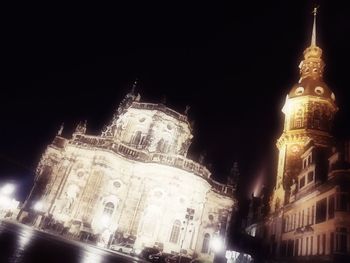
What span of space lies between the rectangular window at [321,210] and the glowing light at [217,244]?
38.8ft

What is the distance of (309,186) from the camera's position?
34.8 m

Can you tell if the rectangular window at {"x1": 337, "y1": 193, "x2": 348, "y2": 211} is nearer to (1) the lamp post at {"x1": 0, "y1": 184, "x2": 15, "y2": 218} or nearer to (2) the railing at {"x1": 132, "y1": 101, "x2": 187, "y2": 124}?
(2) the railing at {"x1": 132, "y1": 101, "x2": 187, "y2": 124}

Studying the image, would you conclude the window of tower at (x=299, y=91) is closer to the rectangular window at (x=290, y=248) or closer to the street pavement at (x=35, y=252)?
the rectangular window at (x=290, y=248)

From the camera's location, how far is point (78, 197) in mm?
34219

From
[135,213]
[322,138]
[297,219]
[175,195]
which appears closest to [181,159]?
[175,195]

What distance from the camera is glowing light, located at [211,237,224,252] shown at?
122 feet

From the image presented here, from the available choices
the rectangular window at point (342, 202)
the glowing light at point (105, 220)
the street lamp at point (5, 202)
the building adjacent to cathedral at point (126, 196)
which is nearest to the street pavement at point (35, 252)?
the building adjacent to cathedral at point (126, 196)

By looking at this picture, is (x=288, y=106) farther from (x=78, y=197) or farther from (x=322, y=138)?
(x=78, y=197)

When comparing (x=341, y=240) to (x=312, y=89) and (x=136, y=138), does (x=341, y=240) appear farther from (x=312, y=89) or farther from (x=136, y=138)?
(x=312, y=89)

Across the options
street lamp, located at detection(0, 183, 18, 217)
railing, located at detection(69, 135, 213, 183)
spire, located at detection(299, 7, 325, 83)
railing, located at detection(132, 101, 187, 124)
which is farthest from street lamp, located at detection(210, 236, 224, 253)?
spire, located at detection(299, 7, 325, 83)

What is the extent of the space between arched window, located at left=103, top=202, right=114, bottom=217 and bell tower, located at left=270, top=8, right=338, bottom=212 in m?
23.0

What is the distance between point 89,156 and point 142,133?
9092 mm

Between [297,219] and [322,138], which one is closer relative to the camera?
[297,219]

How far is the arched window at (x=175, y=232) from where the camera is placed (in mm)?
35866
